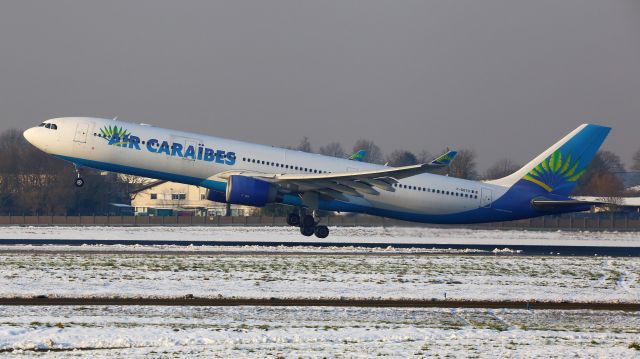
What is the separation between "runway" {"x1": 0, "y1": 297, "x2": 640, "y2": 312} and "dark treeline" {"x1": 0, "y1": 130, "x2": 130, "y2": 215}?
63933 mm

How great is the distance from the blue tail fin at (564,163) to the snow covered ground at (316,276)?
502 inches

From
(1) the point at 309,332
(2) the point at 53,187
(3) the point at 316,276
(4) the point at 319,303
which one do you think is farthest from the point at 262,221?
(1) the point at 309,332

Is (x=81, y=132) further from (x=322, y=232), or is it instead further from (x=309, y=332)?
(x=309, y=332)

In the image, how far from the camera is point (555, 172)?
48.7 metres

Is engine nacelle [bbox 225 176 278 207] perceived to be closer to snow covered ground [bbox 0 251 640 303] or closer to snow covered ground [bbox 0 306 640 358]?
snow covered ground [bbox 0 251 640 303]

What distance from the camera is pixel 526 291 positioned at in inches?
987

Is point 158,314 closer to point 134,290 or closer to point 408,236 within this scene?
point 134,290

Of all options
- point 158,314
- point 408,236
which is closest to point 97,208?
point 408,236

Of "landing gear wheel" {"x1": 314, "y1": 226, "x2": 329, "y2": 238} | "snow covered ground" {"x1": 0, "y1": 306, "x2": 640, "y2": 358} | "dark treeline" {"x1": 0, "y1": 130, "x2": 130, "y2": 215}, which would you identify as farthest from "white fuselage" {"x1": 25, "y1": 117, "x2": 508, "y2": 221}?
"dark treeline" {"x1": 0, "y1": 130, "x2": 130, "y2": 215}

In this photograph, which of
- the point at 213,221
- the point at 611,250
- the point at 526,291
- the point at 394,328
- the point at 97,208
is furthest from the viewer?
the point at 97,208

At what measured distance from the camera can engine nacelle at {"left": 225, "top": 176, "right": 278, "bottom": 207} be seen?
141ft

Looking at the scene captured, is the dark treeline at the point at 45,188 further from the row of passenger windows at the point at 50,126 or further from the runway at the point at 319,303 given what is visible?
the runway at the point at 319,303

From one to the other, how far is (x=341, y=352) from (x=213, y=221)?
63722 mm

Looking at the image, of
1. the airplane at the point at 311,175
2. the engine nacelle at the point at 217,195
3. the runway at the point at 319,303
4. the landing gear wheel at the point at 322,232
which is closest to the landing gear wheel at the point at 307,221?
the airplane at the point at 311,175
